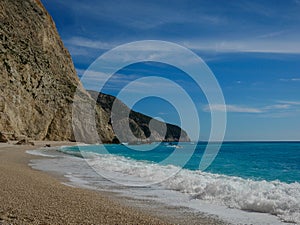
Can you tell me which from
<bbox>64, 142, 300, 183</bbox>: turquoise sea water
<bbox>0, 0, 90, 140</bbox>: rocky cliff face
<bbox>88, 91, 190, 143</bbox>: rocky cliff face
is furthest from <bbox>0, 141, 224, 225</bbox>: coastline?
<bbox>88, 91, 190, 143</bbox>: rocky cliff face

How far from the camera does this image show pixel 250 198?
10.0 m

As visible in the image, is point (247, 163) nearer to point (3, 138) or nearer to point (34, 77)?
point (3, 138)

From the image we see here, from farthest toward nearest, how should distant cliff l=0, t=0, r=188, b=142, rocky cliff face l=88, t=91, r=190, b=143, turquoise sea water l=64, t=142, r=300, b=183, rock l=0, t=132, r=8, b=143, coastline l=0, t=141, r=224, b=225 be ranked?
rocky cliff face l=88, t=91, r=190, b=143 → distant cliff l=0, t=0, r=188, b=142 → rock l=0, t=132, r=8, b=143 → turquoise sea water l=64, t=142, r=300, b=183 → coastline l=0, t=141, r=224, b=225

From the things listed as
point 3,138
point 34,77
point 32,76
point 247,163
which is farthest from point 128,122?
point 247,163

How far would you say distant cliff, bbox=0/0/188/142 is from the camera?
5124 centimetres

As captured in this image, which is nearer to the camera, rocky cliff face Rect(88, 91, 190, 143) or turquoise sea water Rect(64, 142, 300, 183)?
turquoise sea water Rect(64, 142, 300, 183)

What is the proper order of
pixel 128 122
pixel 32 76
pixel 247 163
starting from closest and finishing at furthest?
pixel 247 163 < pixel 32 76 < pixel 128 122

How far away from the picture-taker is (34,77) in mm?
59500

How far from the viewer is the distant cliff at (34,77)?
168 ft

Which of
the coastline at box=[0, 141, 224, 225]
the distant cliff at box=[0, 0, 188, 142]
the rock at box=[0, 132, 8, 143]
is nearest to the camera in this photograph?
the coastline at box=[0, 141, 224, 225]

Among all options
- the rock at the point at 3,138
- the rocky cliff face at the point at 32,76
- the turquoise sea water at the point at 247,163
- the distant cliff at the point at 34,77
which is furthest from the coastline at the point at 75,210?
the rocky cliff face at the point at 32,76

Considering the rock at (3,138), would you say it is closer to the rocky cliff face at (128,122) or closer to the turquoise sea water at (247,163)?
the turquoise sea water at (247,163)

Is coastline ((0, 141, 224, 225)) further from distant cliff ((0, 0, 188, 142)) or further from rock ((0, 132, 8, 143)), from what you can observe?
distant cliff ((0, 0, 188, 142))

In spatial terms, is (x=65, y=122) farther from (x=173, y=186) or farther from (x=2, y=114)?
(x=173, y=186)
